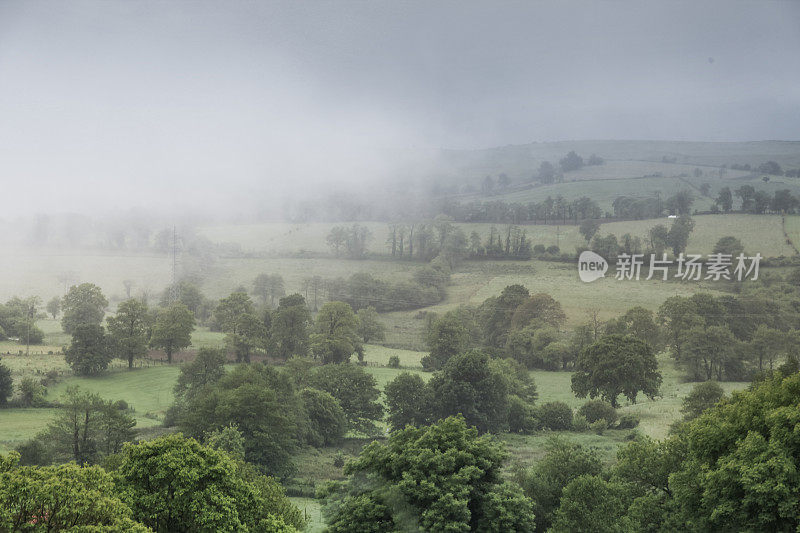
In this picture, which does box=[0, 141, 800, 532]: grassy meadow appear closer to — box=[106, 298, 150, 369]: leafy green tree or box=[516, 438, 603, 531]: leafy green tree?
box=[106, 298, 150, 369]: leafy green tree

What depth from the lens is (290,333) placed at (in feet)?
261

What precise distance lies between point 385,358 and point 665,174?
115351 mm

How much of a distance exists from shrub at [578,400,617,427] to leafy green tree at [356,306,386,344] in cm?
3773

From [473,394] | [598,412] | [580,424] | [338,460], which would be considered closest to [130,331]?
[338,460]

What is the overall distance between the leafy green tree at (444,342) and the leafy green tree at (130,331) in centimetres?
3629

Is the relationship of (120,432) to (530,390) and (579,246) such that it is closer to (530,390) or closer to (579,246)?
(530,390)

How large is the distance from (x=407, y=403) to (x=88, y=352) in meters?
37.5

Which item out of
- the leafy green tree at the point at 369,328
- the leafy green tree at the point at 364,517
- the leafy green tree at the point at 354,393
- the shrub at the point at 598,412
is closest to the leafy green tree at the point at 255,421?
the leafy green tree at the point at 354,393

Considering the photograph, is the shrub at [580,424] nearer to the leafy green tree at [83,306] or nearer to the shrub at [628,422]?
the shrub at [628,422]

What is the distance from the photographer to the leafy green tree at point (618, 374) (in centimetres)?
5897

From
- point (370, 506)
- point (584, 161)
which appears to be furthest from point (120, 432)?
point (584, 161)

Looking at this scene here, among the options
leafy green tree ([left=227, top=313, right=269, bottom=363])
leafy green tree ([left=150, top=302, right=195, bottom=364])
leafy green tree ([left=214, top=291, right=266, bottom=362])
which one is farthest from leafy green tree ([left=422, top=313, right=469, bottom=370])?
leafy green tree ([left=150, top=302, right=195, bottom=364])

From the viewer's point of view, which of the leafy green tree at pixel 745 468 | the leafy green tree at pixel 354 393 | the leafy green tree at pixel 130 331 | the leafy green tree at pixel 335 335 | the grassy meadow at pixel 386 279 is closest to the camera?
the leafy green tree at pixel 745 468

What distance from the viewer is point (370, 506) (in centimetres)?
2256
